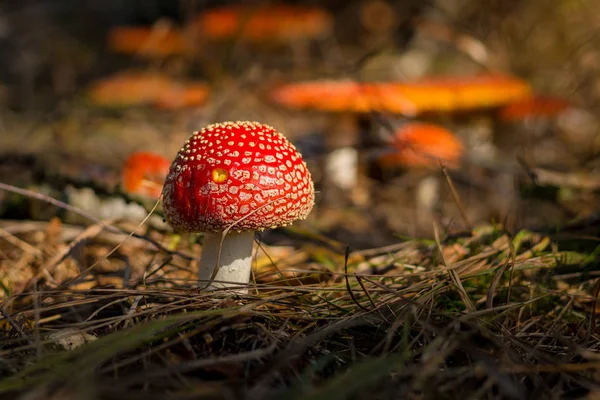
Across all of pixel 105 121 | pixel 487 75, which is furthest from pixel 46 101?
pixel 487 75

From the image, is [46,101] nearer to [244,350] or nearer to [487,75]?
[487,75]

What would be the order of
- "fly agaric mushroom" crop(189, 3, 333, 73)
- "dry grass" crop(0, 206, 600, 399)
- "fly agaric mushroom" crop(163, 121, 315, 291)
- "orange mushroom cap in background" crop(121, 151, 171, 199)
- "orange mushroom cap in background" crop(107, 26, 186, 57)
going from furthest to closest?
"orange mushroom cap in background" crop(107, 26, 186, 57) → "fly agaric mushroom" crop(189, 3, 333, 73) → "orange mushroom cap in background" crop(121, 151, 171, 199) → "fly agaric mushroom" crop(163, 121, 315, 291) → "dry grass" crop(0, 206, 600, 399)

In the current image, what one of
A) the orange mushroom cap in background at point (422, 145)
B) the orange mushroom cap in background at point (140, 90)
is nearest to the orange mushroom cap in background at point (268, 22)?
the orange mushroom cap in background at point (140, 90)

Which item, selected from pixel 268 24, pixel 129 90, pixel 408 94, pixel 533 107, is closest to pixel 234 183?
pixel 408 94

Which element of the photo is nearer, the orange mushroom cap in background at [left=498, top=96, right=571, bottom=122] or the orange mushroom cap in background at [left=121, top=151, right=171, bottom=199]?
the orange mushroom cap in background at [left=121, top=151, right=171, bottom=199]

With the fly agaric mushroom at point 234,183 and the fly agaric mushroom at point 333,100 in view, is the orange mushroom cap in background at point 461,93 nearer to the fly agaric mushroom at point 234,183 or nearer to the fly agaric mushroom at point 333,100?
the fly agaric mushroom at point 333,100

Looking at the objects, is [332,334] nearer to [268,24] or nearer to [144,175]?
[144,175]

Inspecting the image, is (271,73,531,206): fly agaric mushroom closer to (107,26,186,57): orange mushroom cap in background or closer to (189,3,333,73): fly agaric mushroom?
(189,3,333,73): fly agaric mushroom

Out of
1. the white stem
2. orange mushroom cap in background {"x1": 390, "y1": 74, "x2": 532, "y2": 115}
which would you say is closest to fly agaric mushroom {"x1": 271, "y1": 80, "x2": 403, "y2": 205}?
orange mushroom cap in background {"x1": 390, "y1": 74, "x2": 532, "y2": 115}
